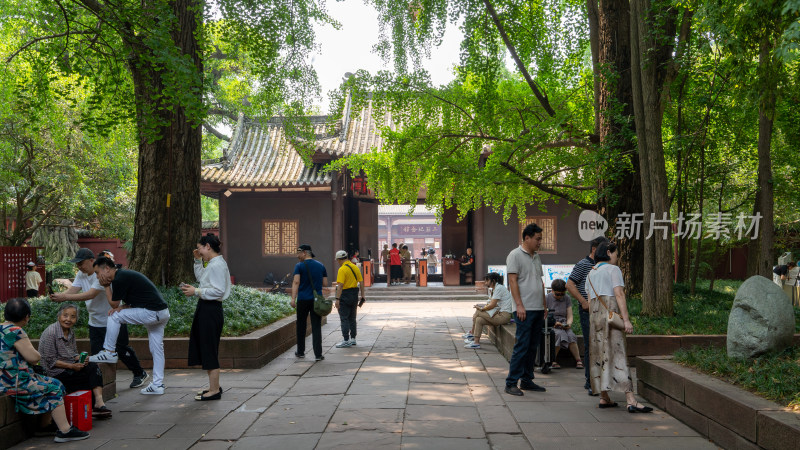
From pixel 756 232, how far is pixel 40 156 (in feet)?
56.2

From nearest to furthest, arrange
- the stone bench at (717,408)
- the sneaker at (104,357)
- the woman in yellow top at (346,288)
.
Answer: the stone bench at (717,408) → the sneaker at (104,357) → the woman in yellow top at (346,288)

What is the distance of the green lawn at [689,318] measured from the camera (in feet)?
26.6

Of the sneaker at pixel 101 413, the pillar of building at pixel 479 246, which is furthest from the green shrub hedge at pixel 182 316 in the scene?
the pillar of building at pixel 479 246

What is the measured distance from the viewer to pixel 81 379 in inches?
211

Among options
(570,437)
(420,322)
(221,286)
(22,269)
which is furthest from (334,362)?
(22,269)

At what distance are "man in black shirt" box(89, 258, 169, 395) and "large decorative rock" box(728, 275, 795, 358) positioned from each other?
5.39m

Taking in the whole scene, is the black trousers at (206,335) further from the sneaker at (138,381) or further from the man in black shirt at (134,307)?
the sneaker at (138,381)

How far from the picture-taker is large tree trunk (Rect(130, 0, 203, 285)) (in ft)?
32.3

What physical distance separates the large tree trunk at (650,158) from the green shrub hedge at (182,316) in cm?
549

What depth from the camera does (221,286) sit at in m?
6.30

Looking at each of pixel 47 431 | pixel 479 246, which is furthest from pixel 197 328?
pixel 479 246

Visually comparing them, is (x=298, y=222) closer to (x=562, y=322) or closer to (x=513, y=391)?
(x=562, y=322)

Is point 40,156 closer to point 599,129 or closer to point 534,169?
point 534,169

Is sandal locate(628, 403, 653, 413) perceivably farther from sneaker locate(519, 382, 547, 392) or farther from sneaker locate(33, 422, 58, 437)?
sneaker locate(33, 422, 58, 437)
